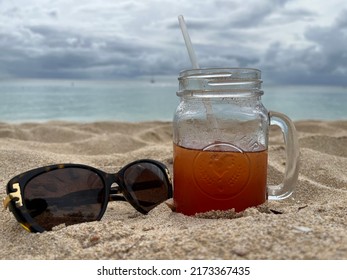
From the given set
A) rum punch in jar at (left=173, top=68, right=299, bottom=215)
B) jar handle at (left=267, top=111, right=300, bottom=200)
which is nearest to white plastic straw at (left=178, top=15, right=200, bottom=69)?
rum punch in jar at (left=173, top=68, right=299, bottom=215)

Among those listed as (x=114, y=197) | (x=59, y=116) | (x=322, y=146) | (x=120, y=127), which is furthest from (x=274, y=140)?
(x=59, y=116)

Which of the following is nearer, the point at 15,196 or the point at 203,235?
the point at 203,235

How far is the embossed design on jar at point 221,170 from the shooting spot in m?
1.56

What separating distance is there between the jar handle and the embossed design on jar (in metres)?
0.31

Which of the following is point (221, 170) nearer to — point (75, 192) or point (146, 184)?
point (146, 184)

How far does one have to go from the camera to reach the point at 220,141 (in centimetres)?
162

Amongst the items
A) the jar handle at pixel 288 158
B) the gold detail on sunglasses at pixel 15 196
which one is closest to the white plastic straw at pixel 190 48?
the jar handle at pixel 288 158

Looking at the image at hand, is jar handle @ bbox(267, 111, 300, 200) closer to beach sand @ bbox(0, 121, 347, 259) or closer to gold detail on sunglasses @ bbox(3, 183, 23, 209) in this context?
beach sand @ bbox(0, 121, 347, 259)

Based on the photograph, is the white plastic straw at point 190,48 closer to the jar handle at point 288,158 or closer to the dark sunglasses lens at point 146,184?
the jar handle at point 288,158

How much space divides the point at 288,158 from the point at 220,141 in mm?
410

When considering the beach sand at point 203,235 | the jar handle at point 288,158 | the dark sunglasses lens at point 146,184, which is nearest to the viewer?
the beach sand at point 203,235

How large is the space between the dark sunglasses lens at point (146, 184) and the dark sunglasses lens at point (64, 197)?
0.51 feet

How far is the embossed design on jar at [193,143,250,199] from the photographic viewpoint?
156 cm

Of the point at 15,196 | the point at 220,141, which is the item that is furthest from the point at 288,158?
the point at 15,196
